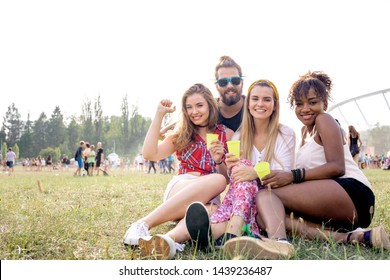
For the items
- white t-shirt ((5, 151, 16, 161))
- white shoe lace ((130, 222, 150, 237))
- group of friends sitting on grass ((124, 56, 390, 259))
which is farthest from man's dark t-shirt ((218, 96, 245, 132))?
white t-shirt ((5, 151, 16, 161))

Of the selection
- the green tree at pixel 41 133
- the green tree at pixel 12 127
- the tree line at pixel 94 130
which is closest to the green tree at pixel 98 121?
the tree line at pixel 94 130

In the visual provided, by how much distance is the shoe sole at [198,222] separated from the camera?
7.81ft

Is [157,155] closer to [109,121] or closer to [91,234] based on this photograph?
[91,234]

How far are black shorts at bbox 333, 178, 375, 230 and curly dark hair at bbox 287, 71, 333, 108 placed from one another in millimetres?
615

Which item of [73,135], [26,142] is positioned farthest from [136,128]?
[26,142]

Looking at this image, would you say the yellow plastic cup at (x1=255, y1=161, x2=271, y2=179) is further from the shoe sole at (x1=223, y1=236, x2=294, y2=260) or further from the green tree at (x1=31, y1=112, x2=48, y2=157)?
the green tree at (x1=31, y1=112, x2=48, y2=157)

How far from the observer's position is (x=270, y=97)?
10.1 feet

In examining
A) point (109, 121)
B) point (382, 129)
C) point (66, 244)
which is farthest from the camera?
point (109, 121)

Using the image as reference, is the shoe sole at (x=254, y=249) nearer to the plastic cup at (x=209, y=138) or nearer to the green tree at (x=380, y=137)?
the plastic cup at (x=209, y=138)

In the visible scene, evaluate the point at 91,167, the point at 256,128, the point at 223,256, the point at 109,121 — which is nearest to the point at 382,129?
the point at 91,167

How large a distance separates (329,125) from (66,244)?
6.29ft

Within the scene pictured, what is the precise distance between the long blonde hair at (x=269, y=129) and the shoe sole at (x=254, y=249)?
3.03 ft
